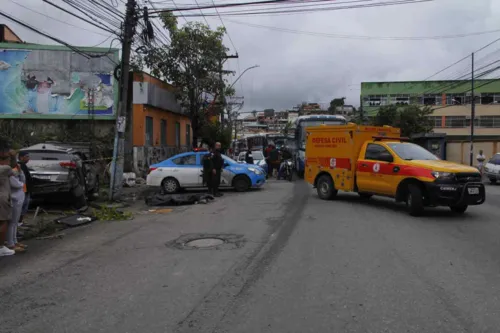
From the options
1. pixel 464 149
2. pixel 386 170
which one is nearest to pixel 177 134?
pixel 386 170

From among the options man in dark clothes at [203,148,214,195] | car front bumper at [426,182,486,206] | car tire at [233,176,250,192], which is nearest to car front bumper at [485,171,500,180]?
car front bumper at [426,182,486,206]

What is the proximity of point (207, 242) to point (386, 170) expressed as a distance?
5.49m

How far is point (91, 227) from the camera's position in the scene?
9.72 m

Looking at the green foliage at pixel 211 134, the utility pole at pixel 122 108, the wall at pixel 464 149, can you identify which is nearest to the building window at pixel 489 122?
the wall at pixel 464 149

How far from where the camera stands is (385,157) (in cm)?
1121

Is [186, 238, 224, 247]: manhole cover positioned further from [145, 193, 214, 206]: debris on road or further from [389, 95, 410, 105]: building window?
[389, 95, 410, 105]: building window

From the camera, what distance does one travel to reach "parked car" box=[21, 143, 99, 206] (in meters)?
10.8

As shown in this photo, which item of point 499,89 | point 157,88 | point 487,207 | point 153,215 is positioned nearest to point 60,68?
point 157,88

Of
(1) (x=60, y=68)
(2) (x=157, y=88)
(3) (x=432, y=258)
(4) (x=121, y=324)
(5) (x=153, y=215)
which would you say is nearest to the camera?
(4) (x=121, y=324)

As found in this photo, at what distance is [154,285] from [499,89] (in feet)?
209

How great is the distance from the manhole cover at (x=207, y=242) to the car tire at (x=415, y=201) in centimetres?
437

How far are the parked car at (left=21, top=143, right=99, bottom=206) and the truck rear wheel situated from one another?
22.7 feet

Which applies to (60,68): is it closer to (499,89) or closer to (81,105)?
(81,105)

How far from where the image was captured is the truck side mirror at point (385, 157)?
1102 cm
